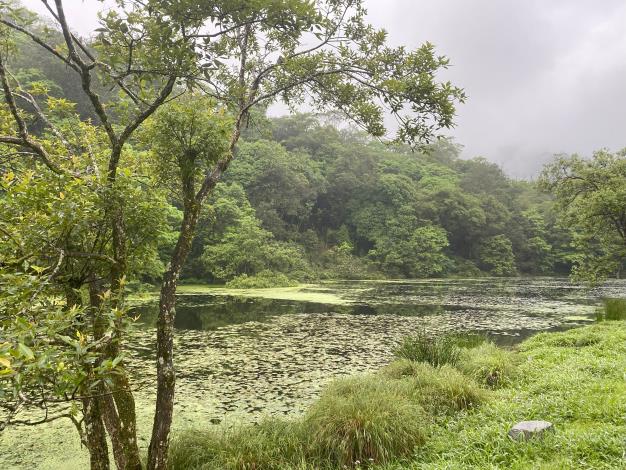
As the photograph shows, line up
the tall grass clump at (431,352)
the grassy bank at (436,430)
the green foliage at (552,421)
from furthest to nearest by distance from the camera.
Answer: the tall grass clump at (431,352), the grassy bank at (436,430), the green foliage at (552,421)

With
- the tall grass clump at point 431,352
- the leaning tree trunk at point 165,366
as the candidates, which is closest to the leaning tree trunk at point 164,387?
the leaning tree trunk at point 165,366

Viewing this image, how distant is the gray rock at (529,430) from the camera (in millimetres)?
4523

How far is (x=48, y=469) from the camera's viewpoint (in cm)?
530

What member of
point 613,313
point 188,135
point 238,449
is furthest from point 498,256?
point 188,135

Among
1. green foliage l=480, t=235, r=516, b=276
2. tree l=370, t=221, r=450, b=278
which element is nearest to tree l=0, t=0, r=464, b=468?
tree l=370, t=221, r=450, b=278

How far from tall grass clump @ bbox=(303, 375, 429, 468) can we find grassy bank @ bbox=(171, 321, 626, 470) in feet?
0.04

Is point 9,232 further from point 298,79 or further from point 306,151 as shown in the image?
point 306,151

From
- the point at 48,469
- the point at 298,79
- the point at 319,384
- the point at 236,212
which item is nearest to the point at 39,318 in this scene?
the point at 48,469

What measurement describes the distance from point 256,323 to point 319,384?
7571 millimetres

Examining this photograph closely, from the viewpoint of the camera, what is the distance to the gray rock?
4523mm

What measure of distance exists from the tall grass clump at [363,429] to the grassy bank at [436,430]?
1cm

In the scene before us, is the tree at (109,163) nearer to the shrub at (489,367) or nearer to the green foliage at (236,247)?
the shrub at (489,367)

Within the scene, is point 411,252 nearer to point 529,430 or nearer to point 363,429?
point 363,429

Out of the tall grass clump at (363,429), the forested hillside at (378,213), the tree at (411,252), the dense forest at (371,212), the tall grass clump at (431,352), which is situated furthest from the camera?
the tree at (411,252)
